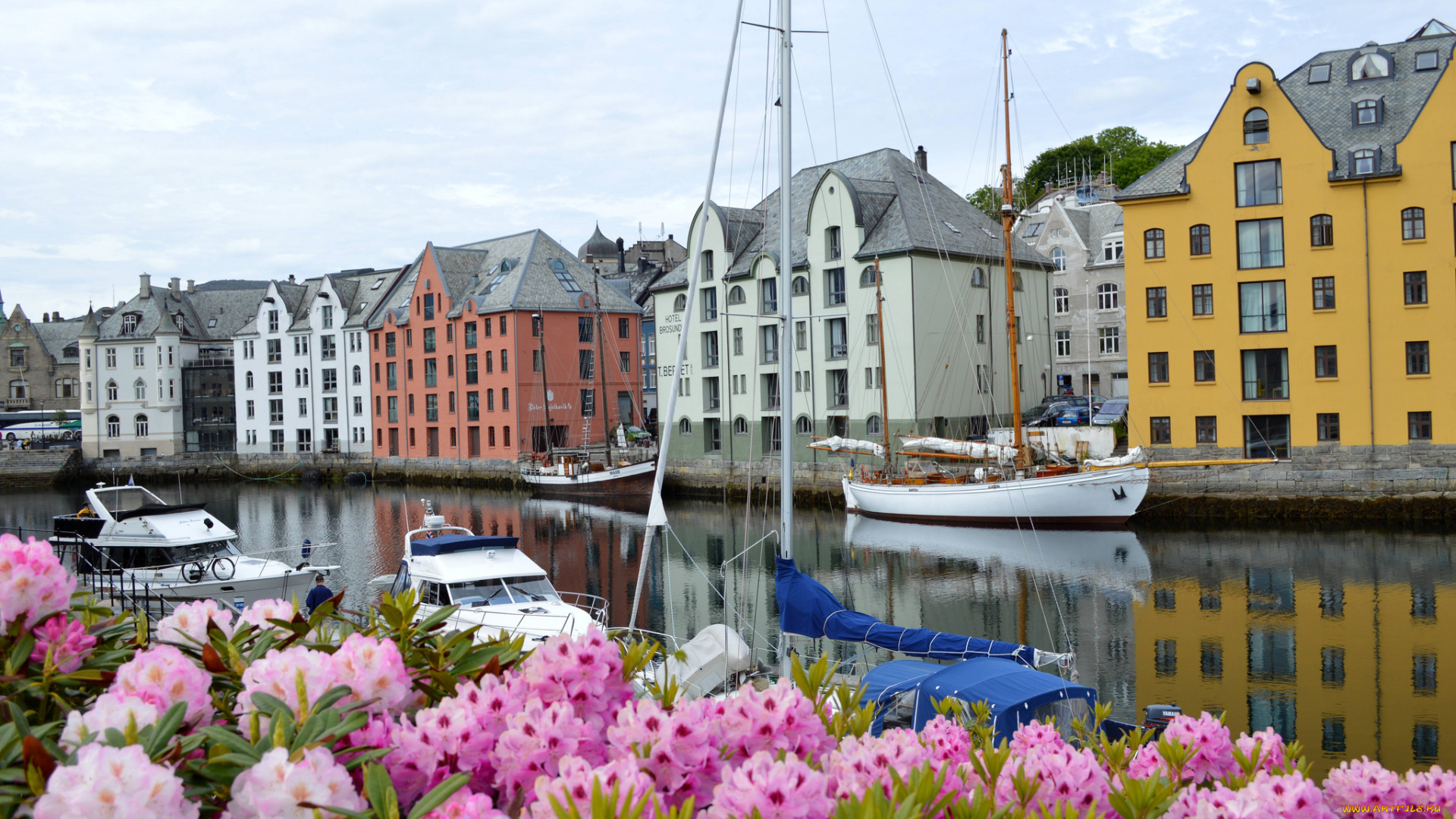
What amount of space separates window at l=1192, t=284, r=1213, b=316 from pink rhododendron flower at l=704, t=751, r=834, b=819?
44.9 metres

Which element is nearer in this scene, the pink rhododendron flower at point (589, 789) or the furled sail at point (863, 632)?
the pink rhododendron flower at point (589, 789)

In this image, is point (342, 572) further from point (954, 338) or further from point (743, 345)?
point (954, 338)

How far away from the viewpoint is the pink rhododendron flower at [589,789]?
8.63 feet

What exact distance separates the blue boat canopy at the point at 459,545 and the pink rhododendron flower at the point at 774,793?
19.2 meters

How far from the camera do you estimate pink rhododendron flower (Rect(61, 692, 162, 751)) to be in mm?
Answer: 2736

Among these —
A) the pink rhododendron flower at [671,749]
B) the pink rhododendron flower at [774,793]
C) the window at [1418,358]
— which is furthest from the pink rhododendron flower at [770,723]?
the window at [1418,358]

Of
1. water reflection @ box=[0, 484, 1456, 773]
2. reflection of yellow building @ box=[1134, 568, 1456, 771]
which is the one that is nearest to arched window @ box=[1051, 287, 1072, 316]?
water reflection @ box=[0, 484, 1456, 773]

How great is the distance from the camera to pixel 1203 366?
1679 inches

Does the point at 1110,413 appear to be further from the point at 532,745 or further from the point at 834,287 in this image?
the point at 532,745

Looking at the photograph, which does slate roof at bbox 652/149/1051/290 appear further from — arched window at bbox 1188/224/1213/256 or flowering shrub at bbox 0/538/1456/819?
flowering shrub at bbox 0/538/1456/819

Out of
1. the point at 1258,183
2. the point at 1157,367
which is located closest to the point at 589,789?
the point at 1157,367

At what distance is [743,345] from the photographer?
58.4m

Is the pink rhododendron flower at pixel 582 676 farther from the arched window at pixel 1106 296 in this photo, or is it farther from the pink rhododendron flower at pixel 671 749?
the arched window at pixel 1106 296

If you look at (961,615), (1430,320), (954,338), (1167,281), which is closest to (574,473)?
(954,338)
